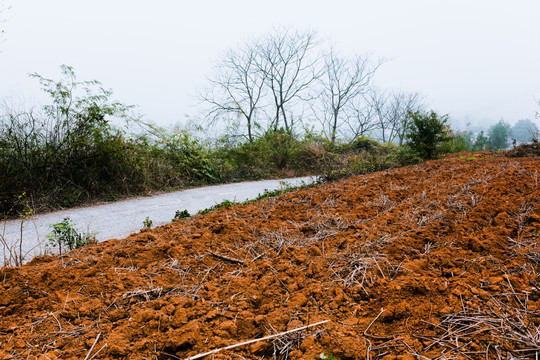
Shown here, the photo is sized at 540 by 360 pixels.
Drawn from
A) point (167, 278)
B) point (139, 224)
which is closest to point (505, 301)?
point (167, 278)

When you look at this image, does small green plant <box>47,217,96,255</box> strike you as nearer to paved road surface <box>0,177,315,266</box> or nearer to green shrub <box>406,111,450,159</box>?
paved road surface <box>0,177,315,266</box>

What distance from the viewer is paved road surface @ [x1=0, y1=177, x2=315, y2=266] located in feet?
14.3

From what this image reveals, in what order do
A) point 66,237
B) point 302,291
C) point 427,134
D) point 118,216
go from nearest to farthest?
point 302,291 → point 66,237 → point 118,216 → point 427,134

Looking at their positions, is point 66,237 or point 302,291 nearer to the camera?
point 302,291

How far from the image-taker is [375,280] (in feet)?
6.06

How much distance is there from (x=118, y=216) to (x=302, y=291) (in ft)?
15.7

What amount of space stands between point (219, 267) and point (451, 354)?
5.11 feet

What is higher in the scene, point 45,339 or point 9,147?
point 9,147

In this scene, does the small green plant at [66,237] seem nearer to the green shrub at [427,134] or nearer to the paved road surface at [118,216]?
the paved road surface at [118,216]

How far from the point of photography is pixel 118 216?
551 cm

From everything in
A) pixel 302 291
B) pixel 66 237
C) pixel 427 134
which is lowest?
pixel 302 291

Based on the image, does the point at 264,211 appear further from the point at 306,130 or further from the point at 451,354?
the point at 306,130

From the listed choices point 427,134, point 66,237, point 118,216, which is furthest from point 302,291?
point 427,134

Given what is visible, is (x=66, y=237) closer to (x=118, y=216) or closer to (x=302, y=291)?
(x=118, y=216)
